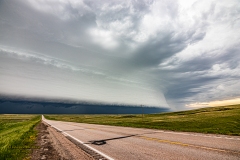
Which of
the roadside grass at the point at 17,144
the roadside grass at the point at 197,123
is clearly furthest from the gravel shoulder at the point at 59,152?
the roadside grass at the point at 197,123

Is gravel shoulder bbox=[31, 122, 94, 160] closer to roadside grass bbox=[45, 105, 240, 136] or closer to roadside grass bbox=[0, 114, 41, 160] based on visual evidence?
roadside grass bbox=[0, 114, 41, 160]

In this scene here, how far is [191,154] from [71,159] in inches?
199

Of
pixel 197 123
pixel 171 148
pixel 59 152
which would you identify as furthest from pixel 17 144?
pixel 197 123

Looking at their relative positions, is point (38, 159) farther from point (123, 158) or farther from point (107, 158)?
point (123, 158)

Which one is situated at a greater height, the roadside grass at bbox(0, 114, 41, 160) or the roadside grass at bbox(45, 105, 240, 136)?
the roadside grass at bbox(45, 105, 240, 136)

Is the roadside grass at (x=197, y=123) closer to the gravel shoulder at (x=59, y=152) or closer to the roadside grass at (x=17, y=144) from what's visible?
the gravel shoulder at (x=59, y=152)

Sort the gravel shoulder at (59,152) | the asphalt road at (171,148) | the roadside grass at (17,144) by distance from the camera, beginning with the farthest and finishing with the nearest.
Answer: the roadside grass at (17,144) < the gravel shoulder at (59,152) < the asphalt road at (171,148)

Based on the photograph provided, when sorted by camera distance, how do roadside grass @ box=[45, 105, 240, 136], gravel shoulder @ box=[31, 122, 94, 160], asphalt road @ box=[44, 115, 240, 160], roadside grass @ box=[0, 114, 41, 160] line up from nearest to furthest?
1. asphalt road @ box=[44, 115, 240, 160]
2. gravel shoulder @ box=[31, 122, 94, 160]
3. roadside grass @ box=[0, 114, 41, 160]
4. roadside grass @ box=[45, 105, 240, 136]

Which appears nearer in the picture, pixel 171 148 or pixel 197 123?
pixel 171 148

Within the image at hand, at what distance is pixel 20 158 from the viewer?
7.11m

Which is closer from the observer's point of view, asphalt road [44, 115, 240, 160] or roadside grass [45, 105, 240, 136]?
asphalt road [44, 115, 240, 160]

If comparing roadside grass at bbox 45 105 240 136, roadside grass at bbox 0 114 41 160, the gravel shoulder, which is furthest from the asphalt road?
roadside grass at bbox 45 105 240 136

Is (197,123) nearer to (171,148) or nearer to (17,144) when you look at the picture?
(171,148)

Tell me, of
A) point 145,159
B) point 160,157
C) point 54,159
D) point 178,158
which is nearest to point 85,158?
point 54,159
